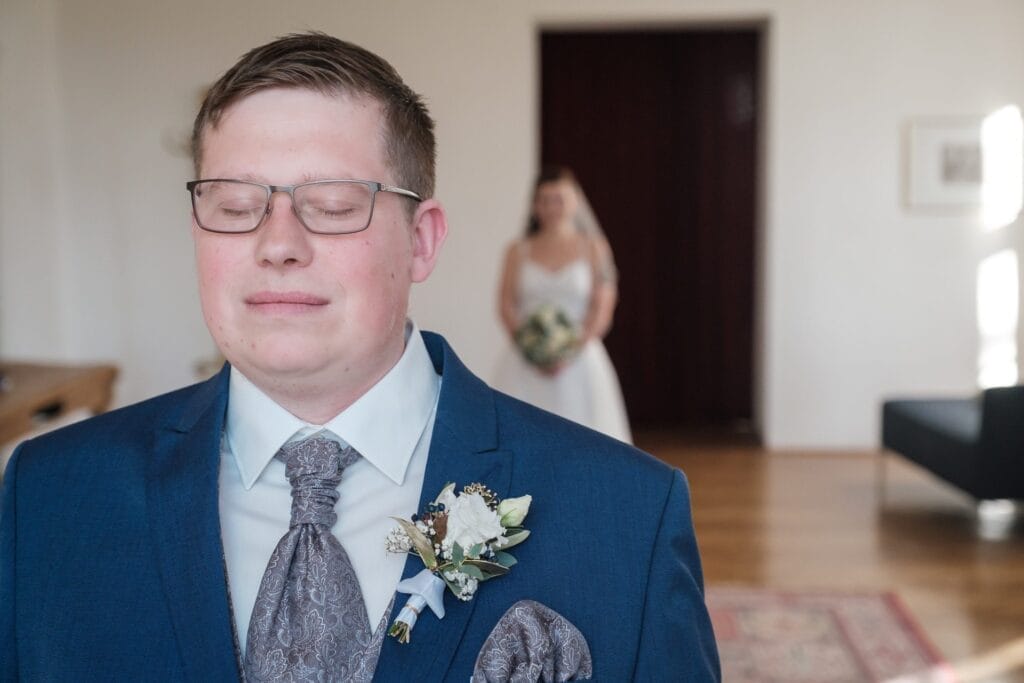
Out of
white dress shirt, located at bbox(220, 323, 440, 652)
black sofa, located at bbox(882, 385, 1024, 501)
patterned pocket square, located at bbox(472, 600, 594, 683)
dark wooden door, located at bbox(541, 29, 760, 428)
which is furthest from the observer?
dark wooden door, located at bbox(541, 29, 760, 428)

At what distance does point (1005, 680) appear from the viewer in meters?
4.07

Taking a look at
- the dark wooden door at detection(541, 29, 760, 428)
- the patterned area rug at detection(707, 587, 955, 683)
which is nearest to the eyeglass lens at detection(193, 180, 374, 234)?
the patterned area rug at detection(707, 587, 955, 683)

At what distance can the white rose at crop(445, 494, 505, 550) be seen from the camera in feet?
4.42

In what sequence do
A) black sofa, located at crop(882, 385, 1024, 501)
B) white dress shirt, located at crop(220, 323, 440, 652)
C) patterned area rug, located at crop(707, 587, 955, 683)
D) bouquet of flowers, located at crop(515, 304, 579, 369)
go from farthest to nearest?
bouquet of flowers, located at crop(515, 304, 579, 369), black sofa, located at crop(882, 385, 1024, 501), patterned area rug, located at crop(707, 587, 955, 683), white dress shirt, located at crop(220, 323, 440, 652)

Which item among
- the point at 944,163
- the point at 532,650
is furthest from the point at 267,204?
the point at 944,163

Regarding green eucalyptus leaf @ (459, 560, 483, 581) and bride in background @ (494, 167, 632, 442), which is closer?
green eucalyptus leaf @ (459, 560, 483, 581)

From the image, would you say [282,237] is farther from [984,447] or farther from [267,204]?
[984,447]

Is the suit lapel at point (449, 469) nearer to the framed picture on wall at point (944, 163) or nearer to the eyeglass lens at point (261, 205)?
the eyeglass lens at point (261, 205)

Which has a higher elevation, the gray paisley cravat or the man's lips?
the man's lips

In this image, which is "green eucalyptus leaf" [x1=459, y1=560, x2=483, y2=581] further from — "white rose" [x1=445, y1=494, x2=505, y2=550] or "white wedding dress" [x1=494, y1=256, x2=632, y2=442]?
"white wedding dress" [x1=494, y1=256, x2=632, y2=442]

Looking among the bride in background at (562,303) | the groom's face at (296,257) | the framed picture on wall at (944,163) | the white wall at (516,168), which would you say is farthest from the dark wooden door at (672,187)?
the groom's face at (296,257)

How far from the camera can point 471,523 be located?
136cm

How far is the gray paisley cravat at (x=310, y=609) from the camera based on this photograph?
4.49 ft

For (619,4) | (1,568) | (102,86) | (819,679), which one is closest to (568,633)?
(1,568)
